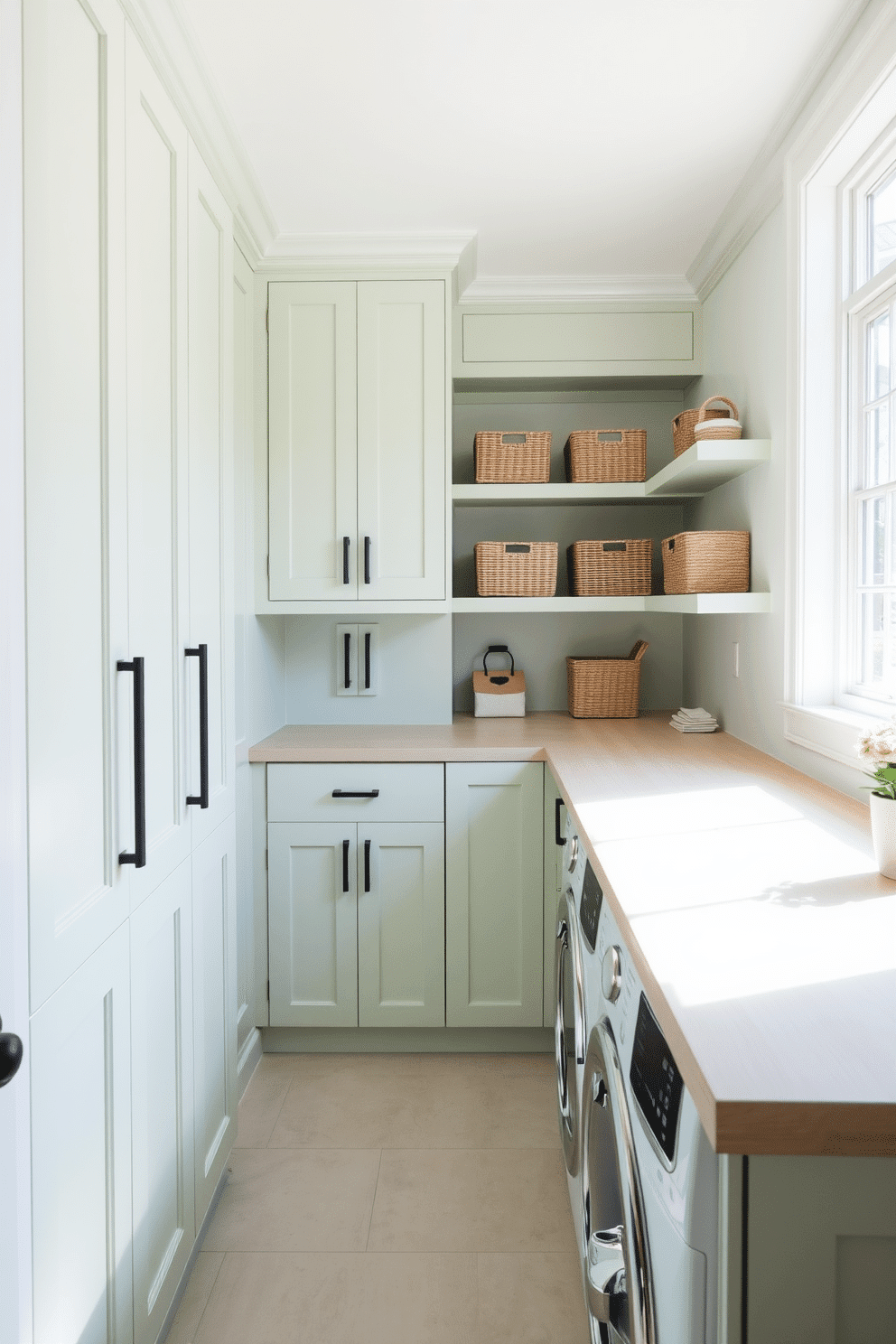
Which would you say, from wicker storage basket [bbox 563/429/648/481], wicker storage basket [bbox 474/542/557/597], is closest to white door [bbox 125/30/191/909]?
wicker storage basket [bbox 474/542/557/597]

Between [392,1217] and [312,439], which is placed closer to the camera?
[392,1217]

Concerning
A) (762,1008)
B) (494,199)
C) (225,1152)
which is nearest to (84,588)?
(762,1008)

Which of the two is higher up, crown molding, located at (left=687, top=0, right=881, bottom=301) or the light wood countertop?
crown molding, located at (left=687, top=0, right=881, bottom=301)

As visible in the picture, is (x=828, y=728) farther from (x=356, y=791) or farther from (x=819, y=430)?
(x=356, y=791)

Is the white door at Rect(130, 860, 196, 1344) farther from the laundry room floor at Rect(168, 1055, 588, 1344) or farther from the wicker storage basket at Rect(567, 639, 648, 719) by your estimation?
the wicker storage basket at Rect(567, 639, 648, 719)

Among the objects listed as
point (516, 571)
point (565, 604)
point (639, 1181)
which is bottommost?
point (639, 1181)

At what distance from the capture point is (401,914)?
8.30 ft

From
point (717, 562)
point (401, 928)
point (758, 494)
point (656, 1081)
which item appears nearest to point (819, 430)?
point (758, 494)

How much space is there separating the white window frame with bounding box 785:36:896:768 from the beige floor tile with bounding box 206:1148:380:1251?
4.95 feet

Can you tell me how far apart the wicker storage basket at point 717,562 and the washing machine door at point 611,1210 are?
4.91 ft

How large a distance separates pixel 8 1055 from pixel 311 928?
5.62 feet

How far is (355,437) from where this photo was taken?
8.74 ft

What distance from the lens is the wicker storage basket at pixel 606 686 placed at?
3.01 meters

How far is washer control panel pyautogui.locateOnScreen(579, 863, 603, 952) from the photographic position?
145cm
